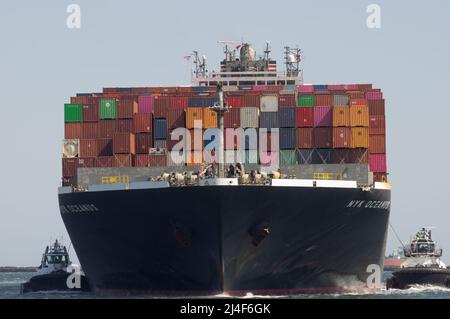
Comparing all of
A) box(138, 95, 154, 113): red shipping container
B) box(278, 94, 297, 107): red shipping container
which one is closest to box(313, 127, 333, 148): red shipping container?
box(278, 94, 297, 107): red shipping container

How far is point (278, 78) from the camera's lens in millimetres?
86000

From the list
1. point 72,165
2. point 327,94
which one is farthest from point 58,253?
Result: point 327,94

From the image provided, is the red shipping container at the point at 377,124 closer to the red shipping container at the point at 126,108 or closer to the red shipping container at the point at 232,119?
the red shipping container at the point at 232,119

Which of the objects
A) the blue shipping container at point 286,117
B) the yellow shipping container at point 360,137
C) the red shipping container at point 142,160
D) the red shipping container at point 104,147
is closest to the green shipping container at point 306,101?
the blue shipping container at point 286,117

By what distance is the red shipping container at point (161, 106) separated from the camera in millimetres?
63406

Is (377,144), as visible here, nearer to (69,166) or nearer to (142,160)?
(142,160)

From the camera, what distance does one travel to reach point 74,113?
66.1 meters

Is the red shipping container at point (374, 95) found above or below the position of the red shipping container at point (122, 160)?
above

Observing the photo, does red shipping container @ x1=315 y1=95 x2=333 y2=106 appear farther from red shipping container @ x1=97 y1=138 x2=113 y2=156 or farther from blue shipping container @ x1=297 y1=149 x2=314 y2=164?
red shipping container @ x1=97 y1=138 x2=113 y2=156

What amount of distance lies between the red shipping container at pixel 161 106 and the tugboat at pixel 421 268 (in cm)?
2427

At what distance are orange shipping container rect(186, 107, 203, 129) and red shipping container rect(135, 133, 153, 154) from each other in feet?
8.80

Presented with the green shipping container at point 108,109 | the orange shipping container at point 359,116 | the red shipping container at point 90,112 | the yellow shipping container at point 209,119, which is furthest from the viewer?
the red shipping container at point 90,112

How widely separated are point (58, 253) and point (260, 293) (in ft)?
118
